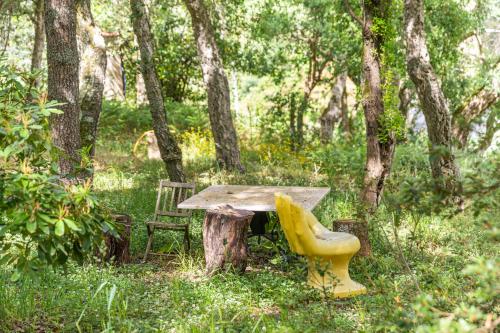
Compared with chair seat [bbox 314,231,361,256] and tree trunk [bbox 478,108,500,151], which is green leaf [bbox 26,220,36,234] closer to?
tree trunk [bbox 478,108,500,151]

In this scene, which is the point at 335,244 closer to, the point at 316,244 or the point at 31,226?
the point at 316,244

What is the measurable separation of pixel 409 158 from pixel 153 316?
32.2 ft

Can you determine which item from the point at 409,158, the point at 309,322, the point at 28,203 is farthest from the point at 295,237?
the point at 409,158

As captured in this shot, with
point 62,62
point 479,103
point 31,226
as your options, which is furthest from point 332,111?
point 31,226

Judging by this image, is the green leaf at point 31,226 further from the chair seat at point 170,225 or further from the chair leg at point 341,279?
the chair seat at point 170,225

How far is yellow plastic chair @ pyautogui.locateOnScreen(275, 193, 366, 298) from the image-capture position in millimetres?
7652

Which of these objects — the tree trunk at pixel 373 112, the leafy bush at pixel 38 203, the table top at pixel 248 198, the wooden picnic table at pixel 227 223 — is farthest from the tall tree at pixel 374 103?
the leafy bush at pixel 38 203

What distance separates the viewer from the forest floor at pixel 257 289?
239 inches

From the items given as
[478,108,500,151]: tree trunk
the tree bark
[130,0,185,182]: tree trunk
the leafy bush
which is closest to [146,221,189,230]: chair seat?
the tree bark

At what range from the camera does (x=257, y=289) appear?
7.86 metres

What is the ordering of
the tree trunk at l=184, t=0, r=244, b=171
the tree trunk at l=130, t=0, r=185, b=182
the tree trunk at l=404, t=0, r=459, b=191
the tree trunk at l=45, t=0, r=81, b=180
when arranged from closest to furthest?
the tree trunk at l=45, t=0, r=81, b=180
the tree trunk at l=404, t=0, r=459, b=191
the tree trunk at l=130, t=0, r=185, b=182
the tree trunk at l=184, t=0, r=244, b=171

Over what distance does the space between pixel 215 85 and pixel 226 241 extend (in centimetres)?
636

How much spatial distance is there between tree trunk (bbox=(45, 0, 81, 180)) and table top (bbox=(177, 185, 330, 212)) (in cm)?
158

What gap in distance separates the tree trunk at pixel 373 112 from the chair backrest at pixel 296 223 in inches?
130
